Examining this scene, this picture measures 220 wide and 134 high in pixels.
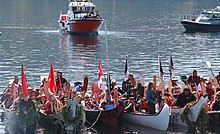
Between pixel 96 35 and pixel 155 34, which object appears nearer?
pixel 96 35

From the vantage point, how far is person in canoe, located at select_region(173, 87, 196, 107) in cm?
3303

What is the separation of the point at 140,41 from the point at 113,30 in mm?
17866

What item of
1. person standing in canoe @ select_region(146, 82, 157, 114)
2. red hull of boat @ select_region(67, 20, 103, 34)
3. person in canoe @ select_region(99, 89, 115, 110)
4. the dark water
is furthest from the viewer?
red hull of boat @ select_region(67, 20, 103, 34)

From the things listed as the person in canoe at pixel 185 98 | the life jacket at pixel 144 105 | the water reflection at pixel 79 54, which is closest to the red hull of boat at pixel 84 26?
the water reflection at pixel 79 54

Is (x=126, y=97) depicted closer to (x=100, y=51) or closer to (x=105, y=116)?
(x=105, y=116)

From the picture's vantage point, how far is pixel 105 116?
3297 cm

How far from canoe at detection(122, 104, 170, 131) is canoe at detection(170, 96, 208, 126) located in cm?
112

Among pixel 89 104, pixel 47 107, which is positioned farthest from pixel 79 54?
pixel 47 107

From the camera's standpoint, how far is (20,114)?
1246 inches

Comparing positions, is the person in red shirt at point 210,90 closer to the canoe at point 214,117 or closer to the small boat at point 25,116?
the canoe at point 214,117

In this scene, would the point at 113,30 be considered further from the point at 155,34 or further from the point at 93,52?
the point at 93,52

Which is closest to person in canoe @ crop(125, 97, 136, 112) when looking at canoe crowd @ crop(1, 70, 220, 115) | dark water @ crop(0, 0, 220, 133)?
canoe crowd @ crop(1, 70, 220, 115)

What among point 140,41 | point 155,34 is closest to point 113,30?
point 155,34

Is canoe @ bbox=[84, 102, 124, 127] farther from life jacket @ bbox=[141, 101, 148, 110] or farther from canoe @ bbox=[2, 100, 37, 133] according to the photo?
canoe @ bbox=[2, 100, 37, 133]
